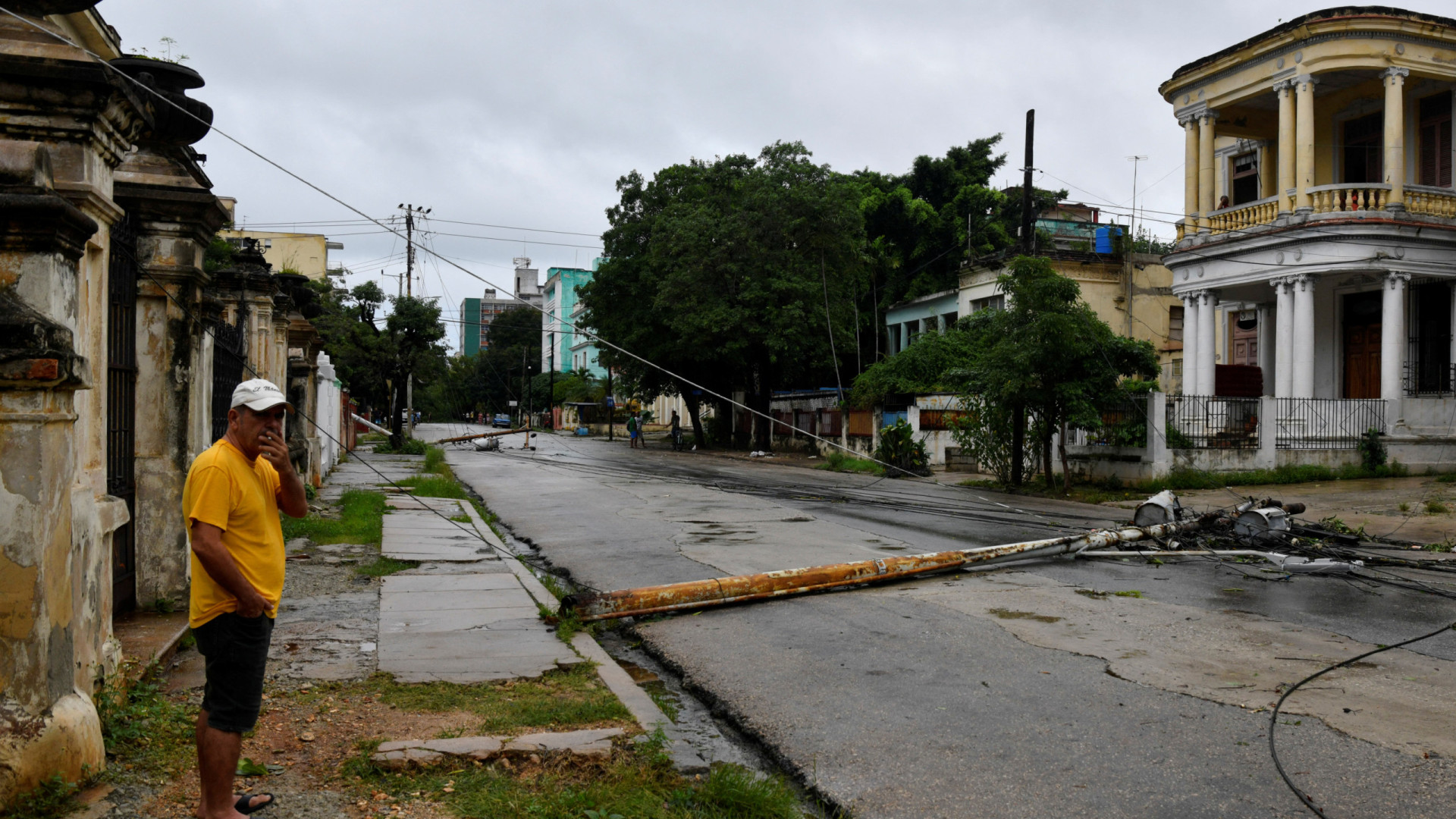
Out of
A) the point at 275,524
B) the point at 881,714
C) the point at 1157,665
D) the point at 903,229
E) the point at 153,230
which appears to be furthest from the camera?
the point at 903,229

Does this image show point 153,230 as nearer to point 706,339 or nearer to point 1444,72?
point 1444,72

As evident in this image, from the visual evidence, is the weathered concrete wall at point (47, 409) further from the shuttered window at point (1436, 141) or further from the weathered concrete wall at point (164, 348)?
the shuttered window at point (1436, 141)

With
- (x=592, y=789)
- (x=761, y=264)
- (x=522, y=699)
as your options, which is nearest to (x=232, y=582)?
(x=592, y=789)

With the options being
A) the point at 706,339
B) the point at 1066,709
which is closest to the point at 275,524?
the point at 1066,709

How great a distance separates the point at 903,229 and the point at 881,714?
3783cm

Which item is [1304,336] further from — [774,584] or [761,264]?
[774,584]

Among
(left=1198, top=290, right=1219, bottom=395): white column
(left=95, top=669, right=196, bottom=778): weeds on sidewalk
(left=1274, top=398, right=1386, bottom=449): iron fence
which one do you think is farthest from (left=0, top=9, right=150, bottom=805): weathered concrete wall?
(left=1198, top=290, right=1219, bottom=395): white column

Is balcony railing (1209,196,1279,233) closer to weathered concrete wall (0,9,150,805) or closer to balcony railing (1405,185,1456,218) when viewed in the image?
balcony railing (1405,185,1456,218)

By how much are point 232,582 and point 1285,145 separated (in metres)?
23.9

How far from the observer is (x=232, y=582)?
12.3ft

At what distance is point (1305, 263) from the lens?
21.7 metres

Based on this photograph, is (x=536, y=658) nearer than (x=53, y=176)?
No

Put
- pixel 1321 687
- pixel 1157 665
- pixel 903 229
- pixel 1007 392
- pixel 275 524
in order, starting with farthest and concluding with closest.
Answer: pixel 903 229 → pixel 1007 392 → pixel 1157 665 → pixel 1321 687 → pixel 275 524

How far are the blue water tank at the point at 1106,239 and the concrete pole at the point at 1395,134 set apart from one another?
1278 centimetres
